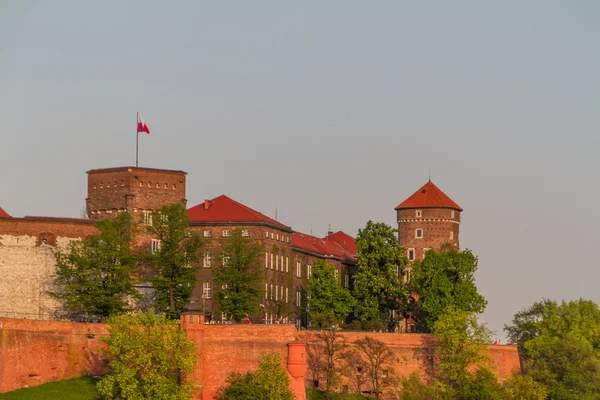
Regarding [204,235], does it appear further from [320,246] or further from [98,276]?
[320,246]

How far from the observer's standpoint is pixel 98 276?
292 ft

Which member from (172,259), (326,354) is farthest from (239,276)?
(326,354)

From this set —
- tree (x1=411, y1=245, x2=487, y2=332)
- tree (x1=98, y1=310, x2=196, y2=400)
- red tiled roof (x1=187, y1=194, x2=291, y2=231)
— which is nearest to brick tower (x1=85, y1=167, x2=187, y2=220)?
red tiled roof (x1=187, y1=194, x2=291, y2=231)

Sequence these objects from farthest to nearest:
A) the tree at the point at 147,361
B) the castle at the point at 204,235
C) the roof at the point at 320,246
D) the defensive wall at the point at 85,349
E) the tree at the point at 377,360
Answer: the roof at the point at 320,246, the castle at the point at 204,235, the tree at the point at 377,360, the defensive wall at the point at 85,349, the tree at the point at 147,361

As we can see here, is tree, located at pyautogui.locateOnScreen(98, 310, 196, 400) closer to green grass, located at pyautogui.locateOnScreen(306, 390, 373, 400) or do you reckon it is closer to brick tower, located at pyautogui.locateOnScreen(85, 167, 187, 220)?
green grass, located at pyautogui.locateOnScreen(306, 390, 373, 400)

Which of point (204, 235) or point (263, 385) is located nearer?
point (263, 385)

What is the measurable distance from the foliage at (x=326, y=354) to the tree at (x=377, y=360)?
42.5 inches

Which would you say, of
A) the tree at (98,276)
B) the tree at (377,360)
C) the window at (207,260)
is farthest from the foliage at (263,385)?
the window at (207,260)

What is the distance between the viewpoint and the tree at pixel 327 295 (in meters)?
99.9

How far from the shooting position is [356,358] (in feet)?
289

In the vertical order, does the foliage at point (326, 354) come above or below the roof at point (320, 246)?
below

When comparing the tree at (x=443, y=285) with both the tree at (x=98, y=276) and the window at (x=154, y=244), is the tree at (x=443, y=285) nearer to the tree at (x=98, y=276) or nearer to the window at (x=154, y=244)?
the window at (x=154, y=244)

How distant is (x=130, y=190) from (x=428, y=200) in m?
19.4

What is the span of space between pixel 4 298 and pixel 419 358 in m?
21.9
